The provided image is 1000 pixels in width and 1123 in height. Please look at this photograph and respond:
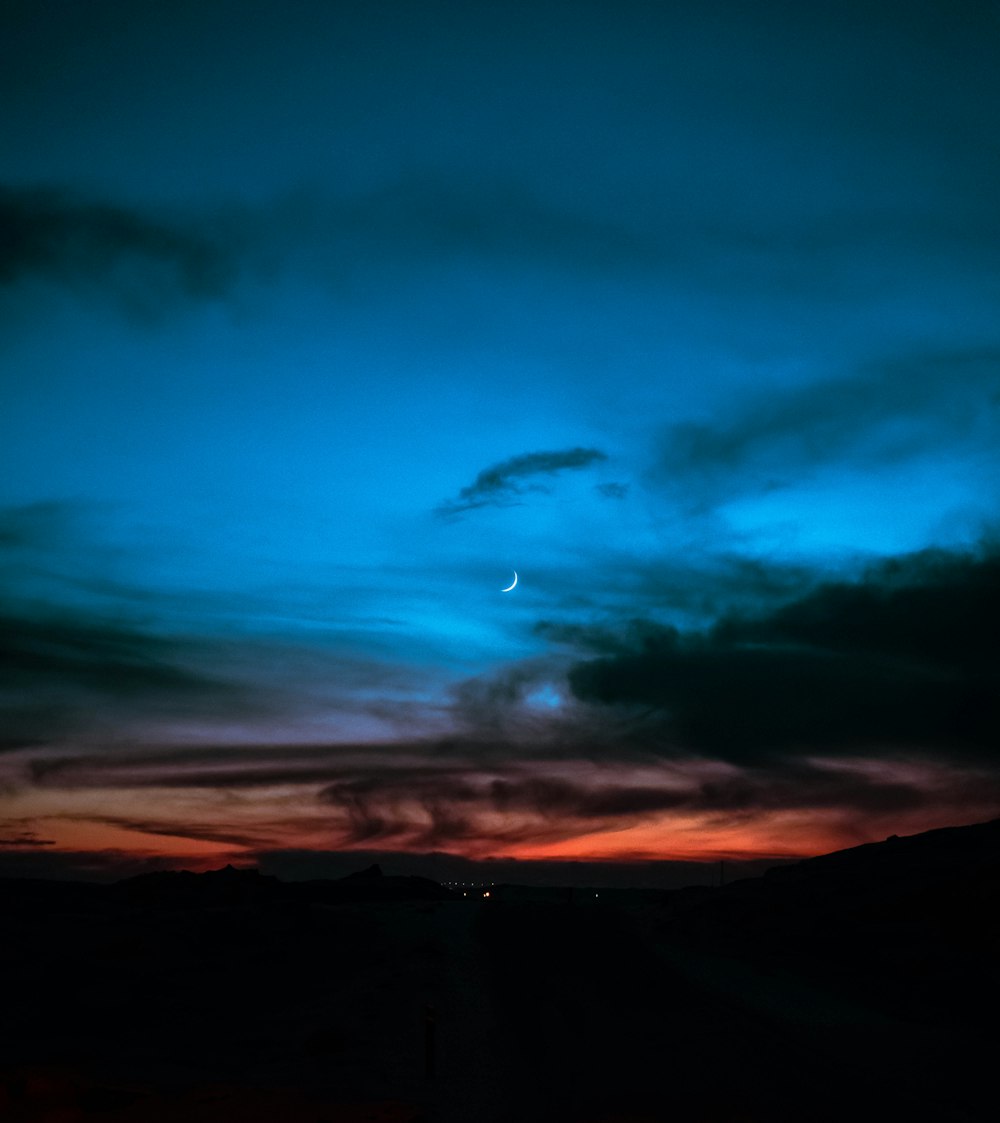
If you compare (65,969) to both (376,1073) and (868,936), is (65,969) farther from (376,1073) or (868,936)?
(868,936)

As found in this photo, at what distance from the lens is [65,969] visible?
106ft

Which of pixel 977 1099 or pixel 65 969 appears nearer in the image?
pixel 977 1099

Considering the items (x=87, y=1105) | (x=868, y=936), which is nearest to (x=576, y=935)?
(x=868, y=936)

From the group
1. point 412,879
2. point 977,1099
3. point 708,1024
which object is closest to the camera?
point 977,1099

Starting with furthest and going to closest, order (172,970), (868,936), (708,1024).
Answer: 1. (868,936)
2. (172,970)
3. (708,1024)

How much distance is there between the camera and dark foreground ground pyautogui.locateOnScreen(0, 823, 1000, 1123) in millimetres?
18609

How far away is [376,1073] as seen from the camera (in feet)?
69.7

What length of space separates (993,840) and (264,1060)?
4215 cm

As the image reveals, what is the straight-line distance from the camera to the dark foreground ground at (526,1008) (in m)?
18.6

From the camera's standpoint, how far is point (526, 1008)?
95.8 feet

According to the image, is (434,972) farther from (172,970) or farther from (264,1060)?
(264,1060)

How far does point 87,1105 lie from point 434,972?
19.7 meters

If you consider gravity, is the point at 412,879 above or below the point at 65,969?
below

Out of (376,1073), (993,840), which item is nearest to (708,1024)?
(376,1073)
